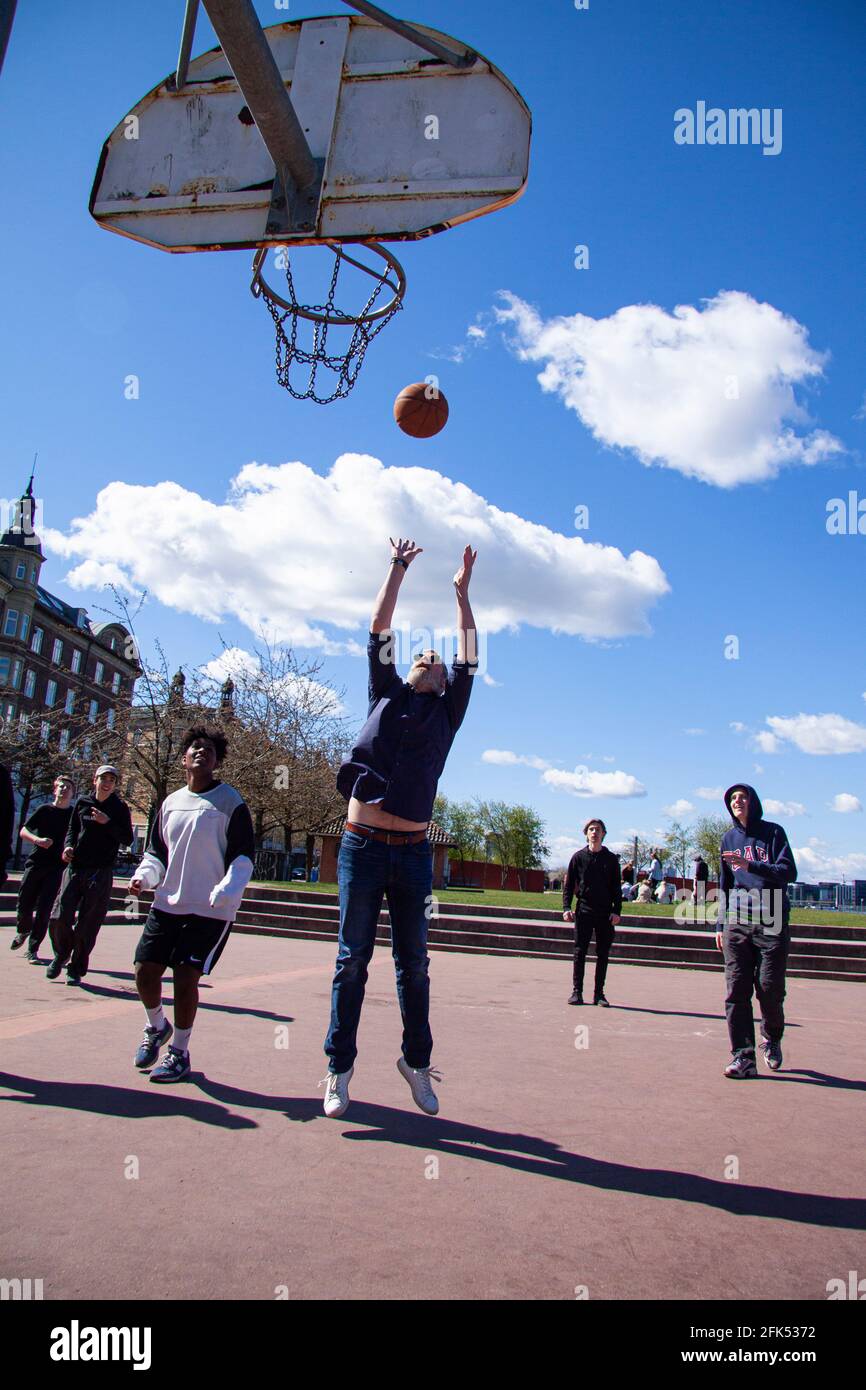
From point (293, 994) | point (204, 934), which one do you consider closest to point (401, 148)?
point (204, 934)

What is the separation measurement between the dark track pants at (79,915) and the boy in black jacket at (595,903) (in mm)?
4563

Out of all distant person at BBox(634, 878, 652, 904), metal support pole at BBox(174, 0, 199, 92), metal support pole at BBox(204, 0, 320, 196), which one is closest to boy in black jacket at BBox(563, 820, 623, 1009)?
metal support pole at BBox(204, 0, 320, 196)

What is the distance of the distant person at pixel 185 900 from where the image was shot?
4.81 m

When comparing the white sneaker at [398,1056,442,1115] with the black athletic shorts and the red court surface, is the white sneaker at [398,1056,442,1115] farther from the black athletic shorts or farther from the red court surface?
the black athletic shorts

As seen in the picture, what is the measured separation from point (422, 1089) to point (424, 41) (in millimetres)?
6125

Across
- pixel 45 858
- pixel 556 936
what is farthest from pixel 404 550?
pixel 556 936

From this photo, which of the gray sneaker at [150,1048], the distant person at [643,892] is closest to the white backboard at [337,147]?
the gray sneaker at [150,1048]

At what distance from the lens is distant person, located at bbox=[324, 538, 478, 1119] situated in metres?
4.38

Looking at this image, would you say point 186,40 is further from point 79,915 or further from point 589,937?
point 589,937

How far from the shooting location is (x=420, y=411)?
6.68m

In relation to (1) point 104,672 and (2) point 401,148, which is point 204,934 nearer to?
(2) point 401,148

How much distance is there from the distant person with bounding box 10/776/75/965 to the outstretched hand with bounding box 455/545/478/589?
5.99m
